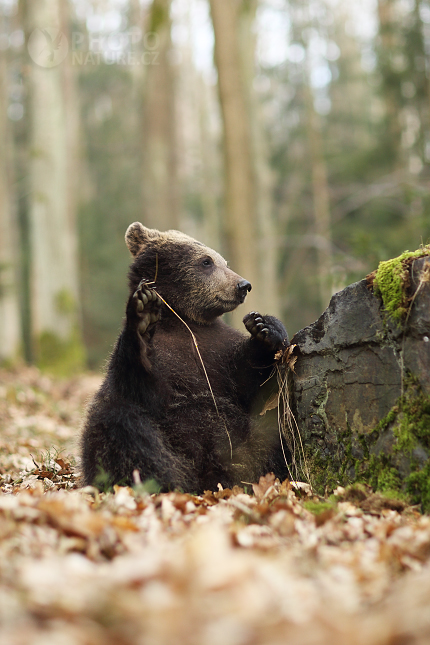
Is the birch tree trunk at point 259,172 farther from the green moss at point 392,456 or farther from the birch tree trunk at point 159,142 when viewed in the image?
the green moss at point 392,456

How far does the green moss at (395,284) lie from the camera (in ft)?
11.3

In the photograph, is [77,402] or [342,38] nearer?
[77,402]

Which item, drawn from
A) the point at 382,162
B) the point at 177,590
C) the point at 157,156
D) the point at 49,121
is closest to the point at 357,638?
the point at 177,590

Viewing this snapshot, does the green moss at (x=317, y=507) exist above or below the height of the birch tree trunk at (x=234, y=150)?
below

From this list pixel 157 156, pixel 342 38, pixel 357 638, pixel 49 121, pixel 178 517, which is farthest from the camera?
pixel 342 38

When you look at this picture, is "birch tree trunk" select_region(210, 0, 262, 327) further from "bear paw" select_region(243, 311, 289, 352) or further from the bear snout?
"bear paw" select_region(243, 311, 289, 352)

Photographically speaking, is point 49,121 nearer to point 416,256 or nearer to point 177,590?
point 416,256

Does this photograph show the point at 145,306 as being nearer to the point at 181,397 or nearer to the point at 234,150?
the point at 181,397

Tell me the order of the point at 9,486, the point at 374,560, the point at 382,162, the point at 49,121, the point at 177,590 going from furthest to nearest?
the point at 382,162 → the point at 49,121 → the point at 9,486 → the point at 374,560 → the point at 177,590

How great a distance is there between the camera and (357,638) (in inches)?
62.3

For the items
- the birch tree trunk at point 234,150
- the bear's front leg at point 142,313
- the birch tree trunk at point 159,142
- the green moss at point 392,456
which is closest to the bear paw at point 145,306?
the bear's front leg at point 142,313

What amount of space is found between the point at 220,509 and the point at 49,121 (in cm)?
A: 1264

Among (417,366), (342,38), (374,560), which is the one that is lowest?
(374,560)

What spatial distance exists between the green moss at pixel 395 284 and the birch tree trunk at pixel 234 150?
775cm
